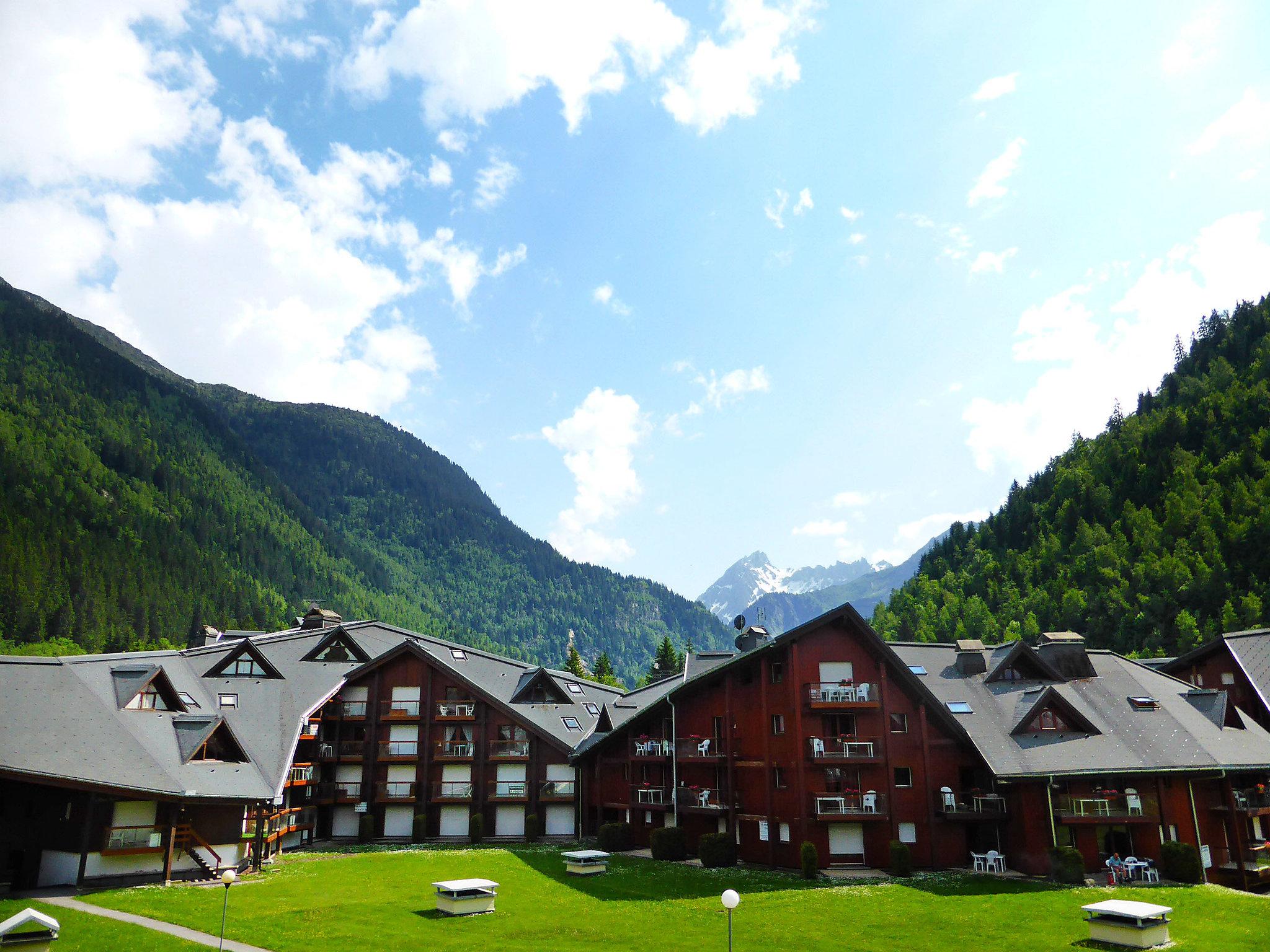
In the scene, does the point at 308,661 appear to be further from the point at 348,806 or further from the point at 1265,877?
the point at 1265,877

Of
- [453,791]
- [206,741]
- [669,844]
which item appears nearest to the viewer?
[206,741]

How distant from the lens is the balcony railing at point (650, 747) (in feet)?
172

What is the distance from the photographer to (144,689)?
45.1 metres

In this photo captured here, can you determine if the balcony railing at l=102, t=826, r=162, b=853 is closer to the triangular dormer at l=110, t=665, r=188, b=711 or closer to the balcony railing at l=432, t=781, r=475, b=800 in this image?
the triangular dormer at l=110, t=665, r=188, b=711

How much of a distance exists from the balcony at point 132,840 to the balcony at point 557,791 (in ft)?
80.6

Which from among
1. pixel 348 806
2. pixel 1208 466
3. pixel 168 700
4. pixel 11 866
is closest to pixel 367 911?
pixel 11 866

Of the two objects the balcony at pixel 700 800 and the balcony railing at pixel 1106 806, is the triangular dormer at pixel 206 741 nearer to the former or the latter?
the balcony at pixel 700 800

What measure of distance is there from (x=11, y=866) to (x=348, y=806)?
22815mm

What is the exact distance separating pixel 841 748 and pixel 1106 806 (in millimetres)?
13143

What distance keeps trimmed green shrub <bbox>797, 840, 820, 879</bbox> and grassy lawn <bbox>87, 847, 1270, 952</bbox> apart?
0.76 metres

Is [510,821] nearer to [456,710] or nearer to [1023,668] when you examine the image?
[456,710]

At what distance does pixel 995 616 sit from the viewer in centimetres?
13925

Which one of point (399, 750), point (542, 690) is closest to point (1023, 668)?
point (542, 690)

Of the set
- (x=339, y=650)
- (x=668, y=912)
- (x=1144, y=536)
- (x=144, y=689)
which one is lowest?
(x=668, y=912)
